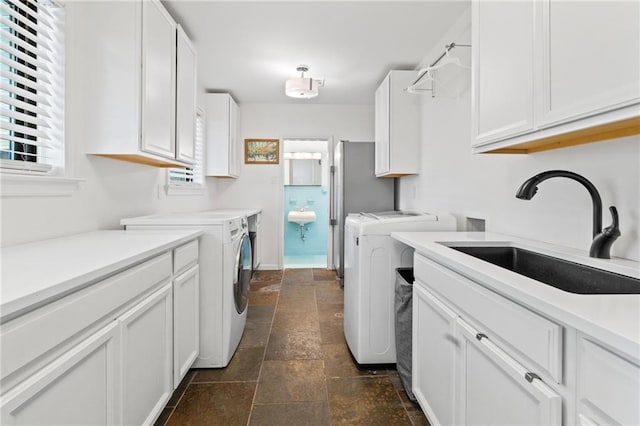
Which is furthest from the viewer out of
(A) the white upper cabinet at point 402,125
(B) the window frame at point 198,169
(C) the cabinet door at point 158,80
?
(B) the window frame at point 198,169

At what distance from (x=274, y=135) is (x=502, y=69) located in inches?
138

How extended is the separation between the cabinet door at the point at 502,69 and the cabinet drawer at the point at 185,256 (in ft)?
5.09

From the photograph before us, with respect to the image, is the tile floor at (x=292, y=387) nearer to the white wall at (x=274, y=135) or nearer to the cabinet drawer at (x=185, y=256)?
the cabinet drawer at (x=185, y=256)

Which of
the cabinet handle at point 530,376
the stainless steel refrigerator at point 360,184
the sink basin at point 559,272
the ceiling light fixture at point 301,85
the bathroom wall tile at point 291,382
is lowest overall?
the bathroom wall tile at point 291,382

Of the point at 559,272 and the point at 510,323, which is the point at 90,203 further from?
the point at 559,272

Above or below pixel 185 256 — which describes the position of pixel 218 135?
above

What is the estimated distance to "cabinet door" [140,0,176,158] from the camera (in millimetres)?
1694

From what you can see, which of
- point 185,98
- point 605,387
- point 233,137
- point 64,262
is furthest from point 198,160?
point 605,387

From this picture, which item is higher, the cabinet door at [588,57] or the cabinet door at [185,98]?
the cabinet door at [185,98]

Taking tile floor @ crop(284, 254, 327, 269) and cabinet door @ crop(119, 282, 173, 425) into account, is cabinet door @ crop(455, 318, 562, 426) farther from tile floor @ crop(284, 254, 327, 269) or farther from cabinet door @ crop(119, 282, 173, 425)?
tile floor @ crop(284, 254, 327, 269)

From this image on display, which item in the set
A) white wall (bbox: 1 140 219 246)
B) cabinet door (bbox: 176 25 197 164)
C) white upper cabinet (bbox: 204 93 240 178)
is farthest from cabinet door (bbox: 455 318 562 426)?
white upper cabinet (bbox: 204 93 240 178)

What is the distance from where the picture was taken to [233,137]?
13.1ft

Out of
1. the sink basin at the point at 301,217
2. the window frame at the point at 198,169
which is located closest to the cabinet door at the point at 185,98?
the window frame at the point at 198,169

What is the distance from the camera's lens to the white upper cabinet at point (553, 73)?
2.63 ft
